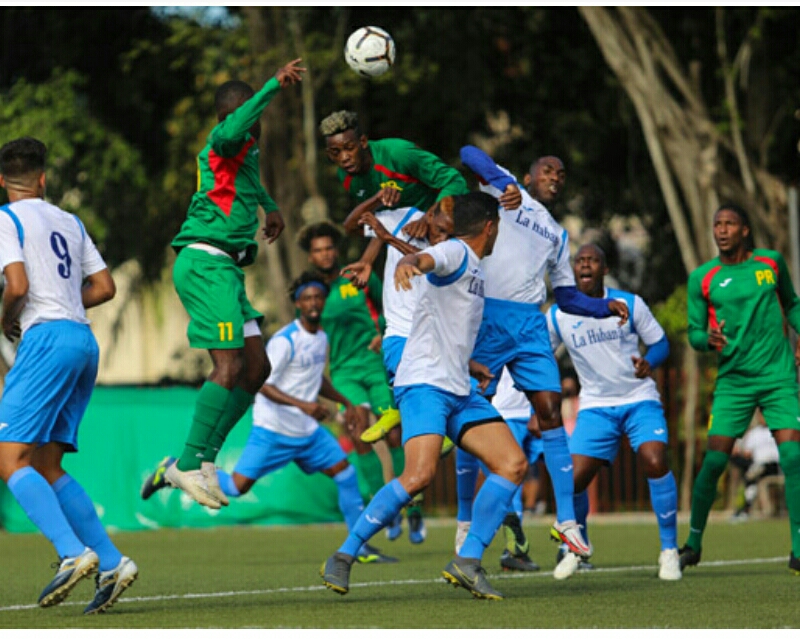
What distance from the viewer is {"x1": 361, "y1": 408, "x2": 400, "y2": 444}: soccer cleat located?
9719mm

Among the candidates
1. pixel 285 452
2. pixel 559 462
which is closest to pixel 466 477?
pixel 559 462

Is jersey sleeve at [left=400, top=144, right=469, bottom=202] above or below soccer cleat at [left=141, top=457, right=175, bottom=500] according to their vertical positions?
above

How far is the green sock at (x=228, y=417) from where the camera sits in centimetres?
951

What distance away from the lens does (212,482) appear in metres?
9.25

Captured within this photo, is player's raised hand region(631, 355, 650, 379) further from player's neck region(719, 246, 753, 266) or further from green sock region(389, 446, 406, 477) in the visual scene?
green sock region(389, 446, 406, 477)

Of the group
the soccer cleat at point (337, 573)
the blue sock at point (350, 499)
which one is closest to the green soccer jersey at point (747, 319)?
the blue sock at point (350, 499)

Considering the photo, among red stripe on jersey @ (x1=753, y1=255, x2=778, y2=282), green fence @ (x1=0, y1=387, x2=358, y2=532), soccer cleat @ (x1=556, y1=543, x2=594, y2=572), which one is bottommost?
green fence @ (x1=0, y1=387, x2=358, y2=532)

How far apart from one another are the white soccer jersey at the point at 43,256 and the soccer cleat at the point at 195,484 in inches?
54.7

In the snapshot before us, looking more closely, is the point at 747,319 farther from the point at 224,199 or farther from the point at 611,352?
the point at 224,199

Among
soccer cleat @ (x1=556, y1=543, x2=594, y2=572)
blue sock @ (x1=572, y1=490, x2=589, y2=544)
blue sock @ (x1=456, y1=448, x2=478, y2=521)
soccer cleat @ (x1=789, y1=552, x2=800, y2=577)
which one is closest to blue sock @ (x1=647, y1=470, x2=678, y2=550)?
blue sock @ (x1=572, y1=490, x2=589, y2=544)

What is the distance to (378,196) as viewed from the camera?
31.4ft

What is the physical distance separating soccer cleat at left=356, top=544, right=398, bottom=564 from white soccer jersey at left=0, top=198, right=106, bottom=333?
4819 mm

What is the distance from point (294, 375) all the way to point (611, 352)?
3.79 metres

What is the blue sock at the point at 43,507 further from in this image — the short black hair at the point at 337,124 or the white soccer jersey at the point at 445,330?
the short black hair at the point at 337,124
